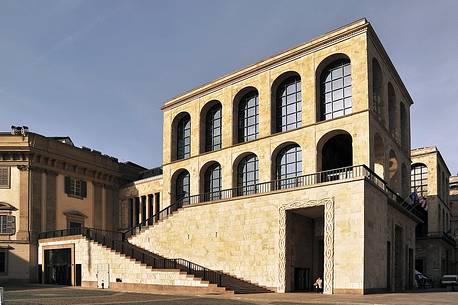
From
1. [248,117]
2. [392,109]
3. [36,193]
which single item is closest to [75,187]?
[36,193]

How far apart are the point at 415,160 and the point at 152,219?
35.6 metres

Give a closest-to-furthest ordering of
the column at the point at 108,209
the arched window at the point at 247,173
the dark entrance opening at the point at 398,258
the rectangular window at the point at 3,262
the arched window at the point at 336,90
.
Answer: the arched window at the point at 336,90 → the dark entrance opening at the point at 398,258 → the arched window at the point at 247,173 → the rectangular window at the point at 3,262 → the column at the point at 108,209

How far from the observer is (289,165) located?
125 feet

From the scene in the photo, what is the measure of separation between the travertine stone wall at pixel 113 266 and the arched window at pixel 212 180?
33.1 feet

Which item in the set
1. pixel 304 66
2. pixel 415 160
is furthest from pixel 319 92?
pixel 415 160

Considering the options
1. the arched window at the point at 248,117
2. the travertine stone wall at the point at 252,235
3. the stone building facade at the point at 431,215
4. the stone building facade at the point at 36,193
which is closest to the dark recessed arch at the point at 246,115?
the arched window at the point at 248,117

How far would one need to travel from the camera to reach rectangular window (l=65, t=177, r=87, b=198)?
4966 cm

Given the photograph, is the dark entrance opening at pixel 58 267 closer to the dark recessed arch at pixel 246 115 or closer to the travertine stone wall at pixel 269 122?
the travertine stone wall at pixel 269 122

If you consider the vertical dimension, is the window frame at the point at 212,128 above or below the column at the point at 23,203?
above

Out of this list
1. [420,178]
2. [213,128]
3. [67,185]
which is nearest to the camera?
[213,128]

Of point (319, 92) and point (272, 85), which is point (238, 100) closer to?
point (272, 85)

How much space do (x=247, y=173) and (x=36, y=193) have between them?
20100 mm

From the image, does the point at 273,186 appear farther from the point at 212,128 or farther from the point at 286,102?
the point at 212,128

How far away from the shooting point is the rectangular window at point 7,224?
44688mm
